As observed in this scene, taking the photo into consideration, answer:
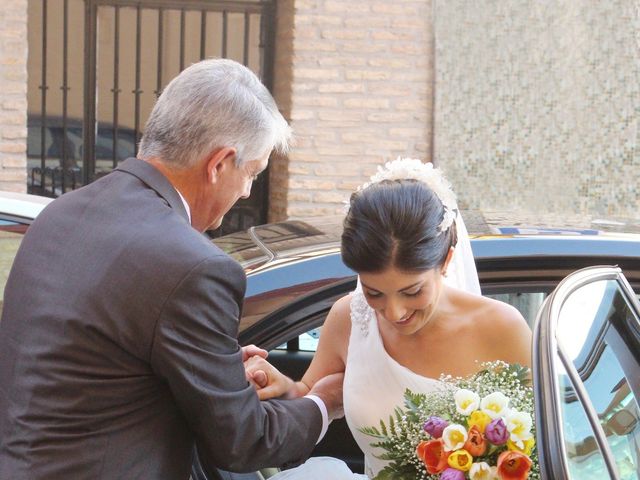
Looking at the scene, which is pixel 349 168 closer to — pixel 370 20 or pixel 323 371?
pixel 370 20

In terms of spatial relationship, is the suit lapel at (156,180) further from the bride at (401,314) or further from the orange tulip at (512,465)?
the orange tulip at (512,465)

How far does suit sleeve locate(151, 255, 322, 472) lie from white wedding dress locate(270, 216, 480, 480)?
1.95 feet

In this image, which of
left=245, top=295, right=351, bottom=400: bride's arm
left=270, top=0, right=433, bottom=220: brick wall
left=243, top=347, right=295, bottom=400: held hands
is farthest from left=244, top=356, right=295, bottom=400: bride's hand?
left=270, top=0, right=433, bottom=220: brick wall

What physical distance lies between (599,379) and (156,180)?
103 cm

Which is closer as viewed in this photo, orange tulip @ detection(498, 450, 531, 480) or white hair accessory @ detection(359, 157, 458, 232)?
orange tulip @ detection(498, 450, 531, 480)

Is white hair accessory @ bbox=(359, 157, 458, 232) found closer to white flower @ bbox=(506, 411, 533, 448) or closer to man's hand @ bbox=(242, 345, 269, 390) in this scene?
man's hand @ bbox=(242, 345, 269, 390)

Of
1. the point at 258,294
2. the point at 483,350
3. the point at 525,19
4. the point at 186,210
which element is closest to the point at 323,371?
the point at 258,294

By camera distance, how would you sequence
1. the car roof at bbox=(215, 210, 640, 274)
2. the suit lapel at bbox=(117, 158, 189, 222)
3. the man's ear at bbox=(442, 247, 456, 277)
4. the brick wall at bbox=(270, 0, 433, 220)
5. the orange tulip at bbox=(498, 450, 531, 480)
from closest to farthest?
1. the orange tulip at bbox=(498, 450, 531, 480)
2. the suit lapel at bbox=(117, 158, 189, 222)
3. the man's ear at bbox=(442, 247, 456, 277)
4. the car roof at bbox=(215, 210, 640, 274)
5. the brick wall at bbox=(270, 0, 433, 220)

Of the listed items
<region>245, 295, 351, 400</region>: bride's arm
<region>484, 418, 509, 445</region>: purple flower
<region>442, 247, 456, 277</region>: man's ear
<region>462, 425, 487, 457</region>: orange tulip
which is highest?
<region>442, 247, 456, 277</region>: man's ear

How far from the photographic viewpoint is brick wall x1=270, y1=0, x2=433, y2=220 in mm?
8031

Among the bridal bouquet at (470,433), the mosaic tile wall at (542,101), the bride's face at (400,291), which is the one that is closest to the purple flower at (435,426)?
the bridal bouquet at (470,433)

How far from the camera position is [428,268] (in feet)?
9.20

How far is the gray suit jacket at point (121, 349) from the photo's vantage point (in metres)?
2.21

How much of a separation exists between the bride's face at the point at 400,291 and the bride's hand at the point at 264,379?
0.30 m
